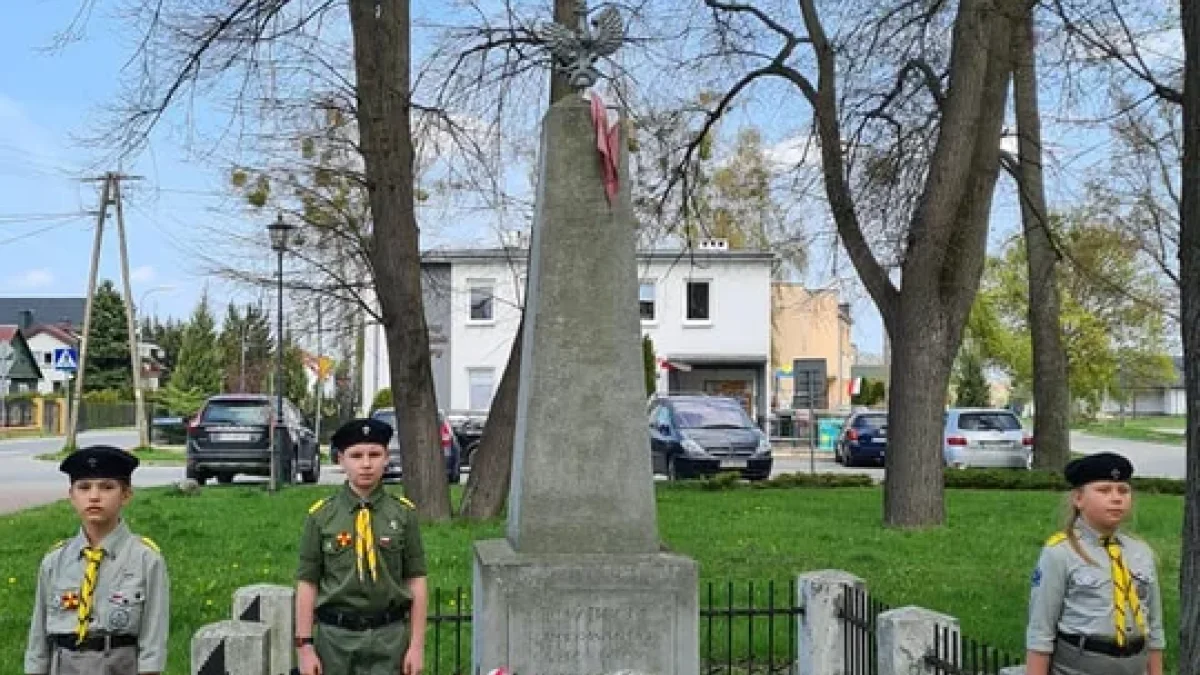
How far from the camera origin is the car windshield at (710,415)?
24.5m

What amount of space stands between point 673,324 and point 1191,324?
38627 millimetres

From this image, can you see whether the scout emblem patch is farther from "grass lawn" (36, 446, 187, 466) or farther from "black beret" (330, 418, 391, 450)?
"grass lawn" (36, 446, 187, 466)

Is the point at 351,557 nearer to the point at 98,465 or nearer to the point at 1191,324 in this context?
the point at 98,465

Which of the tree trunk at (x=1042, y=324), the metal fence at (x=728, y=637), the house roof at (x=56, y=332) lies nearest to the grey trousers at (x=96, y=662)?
the metal fence at (x=728, y=637)

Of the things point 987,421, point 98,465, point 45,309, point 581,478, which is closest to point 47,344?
point 45,309

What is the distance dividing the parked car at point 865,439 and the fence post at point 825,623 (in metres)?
26.5

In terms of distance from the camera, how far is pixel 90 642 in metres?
4.53

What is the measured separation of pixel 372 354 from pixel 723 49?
102 ft

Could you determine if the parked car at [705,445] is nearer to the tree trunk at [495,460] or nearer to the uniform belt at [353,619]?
the tree trunk at [495,460]

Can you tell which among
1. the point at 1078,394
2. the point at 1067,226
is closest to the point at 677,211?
the point at 1067,226

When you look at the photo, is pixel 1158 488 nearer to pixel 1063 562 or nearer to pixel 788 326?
pixel 1063 562

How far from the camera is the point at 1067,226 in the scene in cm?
3647

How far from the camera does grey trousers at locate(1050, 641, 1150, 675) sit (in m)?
4.69

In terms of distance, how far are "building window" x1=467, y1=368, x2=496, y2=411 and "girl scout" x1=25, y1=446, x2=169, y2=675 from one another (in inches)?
1550
